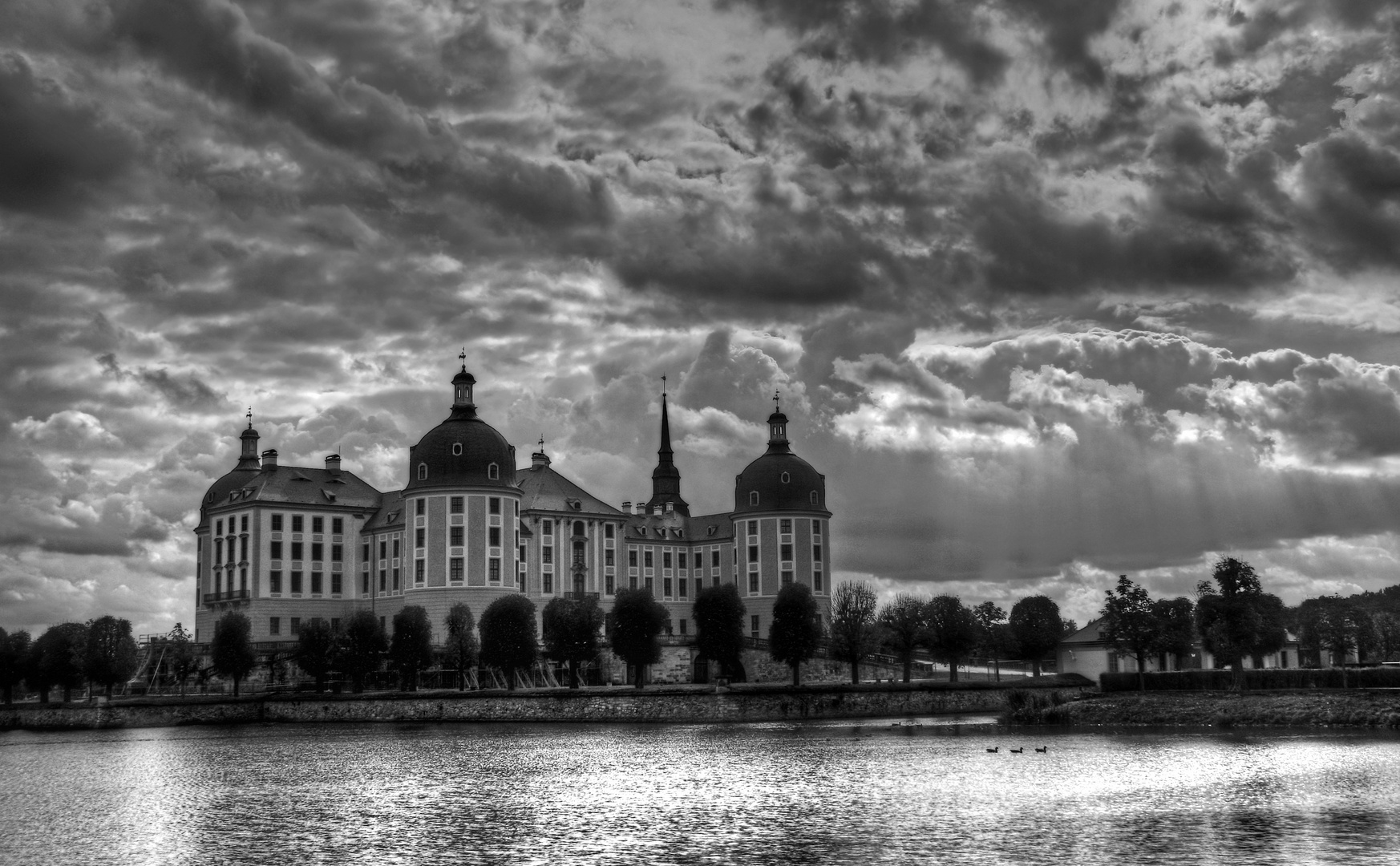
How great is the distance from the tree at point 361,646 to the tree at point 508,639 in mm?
7370

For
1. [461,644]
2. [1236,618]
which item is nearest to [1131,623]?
[1236,618]

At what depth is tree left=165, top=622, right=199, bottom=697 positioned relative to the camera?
113 m

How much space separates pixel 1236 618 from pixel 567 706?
130 feet

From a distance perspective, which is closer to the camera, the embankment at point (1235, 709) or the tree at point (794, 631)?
the embankment at point (1235, 709)

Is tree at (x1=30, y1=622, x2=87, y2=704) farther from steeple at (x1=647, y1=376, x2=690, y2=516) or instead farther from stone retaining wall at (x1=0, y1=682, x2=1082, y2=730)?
steeple at (x1=647, y1=376, x2=690, y2=516)

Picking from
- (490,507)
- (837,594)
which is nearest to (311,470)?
(490,507)

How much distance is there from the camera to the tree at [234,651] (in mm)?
106188

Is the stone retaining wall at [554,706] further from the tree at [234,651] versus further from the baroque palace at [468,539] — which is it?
the baroque palace at [468,539]

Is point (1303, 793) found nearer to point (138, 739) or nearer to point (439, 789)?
point (439, 789)

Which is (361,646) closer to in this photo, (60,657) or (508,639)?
(508,639)

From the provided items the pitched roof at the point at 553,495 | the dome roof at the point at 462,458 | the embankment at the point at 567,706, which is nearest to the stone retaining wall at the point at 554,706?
the embankment at the point at 567,706

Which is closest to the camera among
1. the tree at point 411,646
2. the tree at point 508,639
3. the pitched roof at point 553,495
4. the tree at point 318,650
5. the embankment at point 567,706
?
the embankment at point 567,706

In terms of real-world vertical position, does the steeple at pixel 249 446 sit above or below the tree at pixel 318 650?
above

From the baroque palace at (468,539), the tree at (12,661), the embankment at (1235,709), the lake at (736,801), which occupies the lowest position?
the lake at (736,801)
